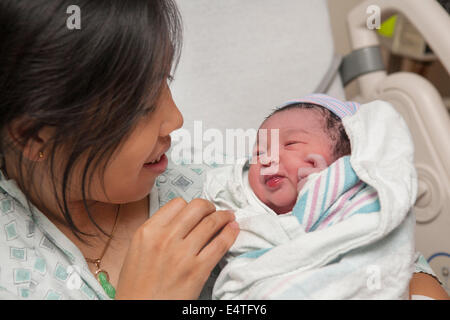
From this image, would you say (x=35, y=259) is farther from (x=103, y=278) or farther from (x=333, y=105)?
(x=333, y=105)

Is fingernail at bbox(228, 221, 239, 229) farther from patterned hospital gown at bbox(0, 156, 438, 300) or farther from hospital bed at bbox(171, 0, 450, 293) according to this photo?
hospital bed at bbox(171, 0, 450, 293)

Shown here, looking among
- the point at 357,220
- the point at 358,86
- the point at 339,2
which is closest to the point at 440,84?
the point at 339,2

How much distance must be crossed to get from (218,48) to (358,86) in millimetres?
540

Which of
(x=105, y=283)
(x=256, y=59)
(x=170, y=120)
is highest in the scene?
(x=256, y=59)

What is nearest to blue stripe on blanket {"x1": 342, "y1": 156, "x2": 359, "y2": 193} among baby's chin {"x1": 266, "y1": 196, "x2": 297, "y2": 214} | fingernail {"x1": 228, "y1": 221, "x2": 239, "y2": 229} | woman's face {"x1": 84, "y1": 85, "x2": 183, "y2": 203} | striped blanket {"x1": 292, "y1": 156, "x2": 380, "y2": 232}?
striped blanket {"x1": 292, "y1": 156, "x2": 380, "y2": 232}

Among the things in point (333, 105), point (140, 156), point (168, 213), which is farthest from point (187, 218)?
point (333, 105)

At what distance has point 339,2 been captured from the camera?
2230 mm

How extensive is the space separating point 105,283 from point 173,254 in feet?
0.71

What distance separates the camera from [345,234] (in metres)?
0.80

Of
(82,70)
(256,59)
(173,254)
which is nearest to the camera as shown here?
(82,70)

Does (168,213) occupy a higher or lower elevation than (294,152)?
lower

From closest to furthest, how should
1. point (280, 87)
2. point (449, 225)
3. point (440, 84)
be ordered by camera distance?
point (449, 225) → point (280, 87) → point (440, 84)
